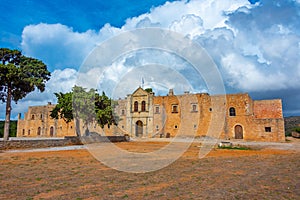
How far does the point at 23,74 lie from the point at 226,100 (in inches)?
900

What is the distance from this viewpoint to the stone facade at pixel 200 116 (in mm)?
27438

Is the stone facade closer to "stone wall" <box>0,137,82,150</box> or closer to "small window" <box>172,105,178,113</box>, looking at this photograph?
"small window" <box>172,105,178,113</box>

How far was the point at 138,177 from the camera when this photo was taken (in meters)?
6.93

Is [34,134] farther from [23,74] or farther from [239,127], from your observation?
[239,127]

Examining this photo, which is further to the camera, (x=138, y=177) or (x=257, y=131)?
(x=257, y=131)

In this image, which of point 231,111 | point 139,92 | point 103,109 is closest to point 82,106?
point 103,109

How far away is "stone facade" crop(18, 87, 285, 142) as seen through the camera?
27.4 metres

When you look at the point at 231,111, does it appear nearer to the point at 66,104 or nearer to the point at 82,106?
the point at 82,106

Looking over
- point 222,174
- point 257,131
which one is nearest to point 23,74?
point 222,174

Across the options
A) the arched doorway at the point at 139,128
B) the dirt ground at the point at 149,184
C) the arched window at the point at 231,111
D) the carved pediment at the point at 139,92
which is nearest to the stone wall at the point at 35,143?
the dirt ground at the point at 149,184

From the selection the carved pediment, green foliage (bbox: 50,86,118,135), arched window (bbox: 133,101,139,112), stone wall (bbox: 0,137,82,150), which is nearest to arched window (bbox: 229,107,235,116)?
the carved pediment

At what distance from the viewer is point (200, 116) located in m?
31.0

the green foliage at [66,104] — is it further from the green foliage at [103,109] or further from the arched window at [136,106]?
the arched window at [136,106]

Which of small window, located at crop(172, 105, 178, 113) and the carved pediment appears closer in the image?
small window, located at crop(172, 105, 178, 113)
